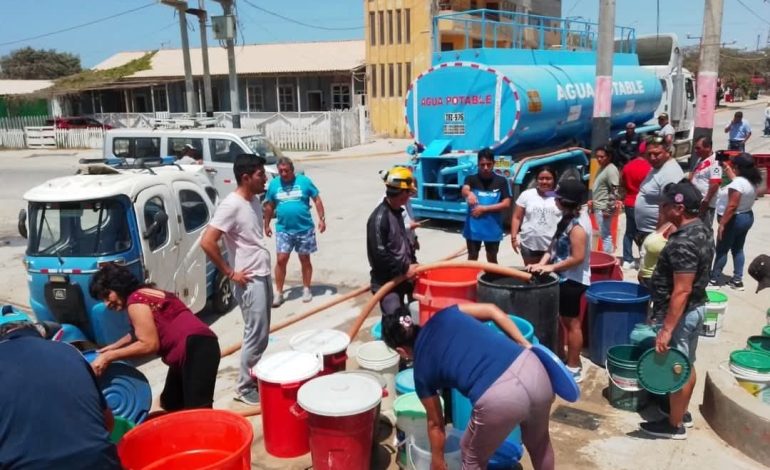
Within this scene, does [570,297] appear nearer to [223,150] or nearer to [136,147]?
[223,150]

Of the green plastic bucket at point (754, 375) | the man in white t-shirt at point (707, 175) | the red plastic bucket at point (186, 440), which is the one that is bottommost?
the green plastic bucket at point (754, 375)

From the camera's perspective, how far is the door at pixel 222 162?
42.9ft

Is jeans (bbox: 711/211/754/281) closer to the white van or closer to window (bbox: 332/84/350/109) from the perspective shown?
the white van

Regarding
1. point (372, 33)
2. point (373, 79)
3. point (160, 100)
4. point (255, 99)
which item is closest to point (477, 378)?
point (373, 79)

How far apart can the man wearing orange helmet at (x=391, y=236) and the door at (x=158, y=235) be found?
2.43 metres

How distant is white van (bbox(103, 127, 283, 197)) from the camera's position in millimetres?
13203

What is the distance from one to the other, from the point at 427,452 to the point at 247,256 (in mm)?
2229

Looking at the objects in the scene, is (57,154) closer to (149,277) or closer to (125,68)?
(125,68)

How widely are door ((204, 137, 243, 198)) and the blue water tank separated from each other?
3.97m

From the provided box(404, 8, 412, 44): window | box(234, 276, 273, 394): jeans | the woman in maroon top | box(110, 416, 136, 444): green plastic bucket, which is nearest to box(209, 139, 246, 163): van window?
box(234, 276, 273, 394): jeans

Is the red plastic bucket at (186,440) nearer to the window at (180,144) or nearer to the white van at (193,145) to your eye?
the white van at (193,145)

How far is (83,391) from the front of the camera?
2.69m

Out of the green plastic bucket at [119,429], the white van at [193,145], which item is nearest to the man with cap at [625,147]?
the white van at [193,145]

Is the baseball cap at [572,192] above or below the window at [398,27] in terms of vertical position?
below
